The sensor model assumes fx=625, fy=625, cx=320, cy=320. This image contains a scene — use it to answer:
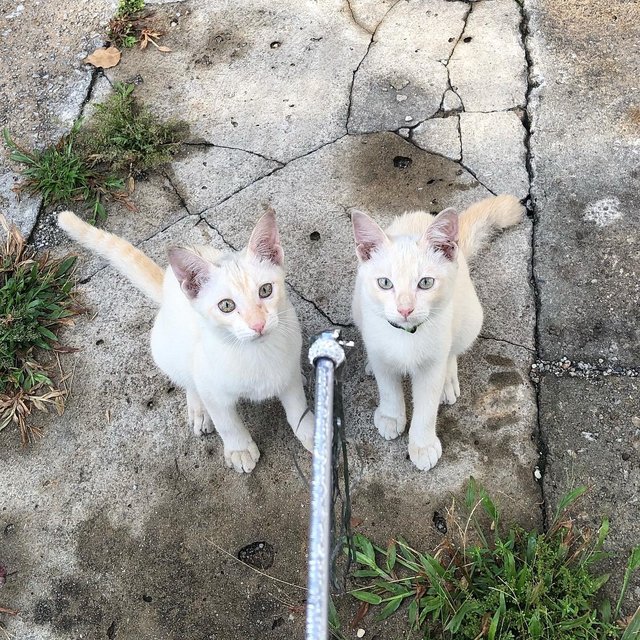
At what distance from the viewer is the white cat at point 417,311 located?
2.04m

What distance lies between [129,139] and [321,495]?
116 inches

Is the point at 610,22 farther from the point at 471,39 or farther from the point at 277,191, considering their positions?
the point at 277,191

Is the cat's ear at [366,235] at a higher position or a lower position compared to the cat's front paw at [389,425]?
higher

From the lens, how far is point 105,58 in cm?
418

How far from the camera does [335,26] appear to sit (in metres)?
4.10

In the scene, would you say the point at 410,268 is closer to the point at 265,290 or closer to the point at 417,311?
the point at 417,311

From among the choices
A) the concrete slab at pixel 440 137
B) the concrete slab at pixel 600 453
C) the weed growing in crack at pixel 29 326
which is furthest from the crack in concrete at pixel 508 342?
the weed growing in crack at pixel 29 326

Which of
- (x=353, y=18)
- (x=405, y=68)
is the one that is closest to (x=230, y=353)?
(x=405, y=68)

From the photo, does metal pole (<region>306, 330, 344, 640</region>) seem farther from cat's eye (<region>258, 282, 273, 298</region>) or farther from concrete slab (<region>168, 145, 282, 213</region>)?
concrete slab (<region>168, 145, 282, 213</region>)

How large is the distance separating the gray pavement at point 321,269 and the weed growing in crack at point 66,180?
0.36 ft

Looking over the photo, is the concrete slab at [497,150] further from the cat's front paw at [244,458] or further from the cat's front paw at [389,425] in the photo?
the cat's front paw at [244,458]

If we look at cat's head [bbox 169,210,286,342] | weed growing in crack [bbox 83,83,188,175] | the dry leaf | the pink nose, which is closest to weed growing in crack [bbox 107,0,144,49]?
the dry leaf

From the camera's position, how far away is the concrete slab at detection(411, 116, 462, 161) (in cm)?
344

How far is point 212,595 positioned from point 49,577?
26.6 inches
